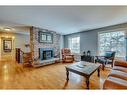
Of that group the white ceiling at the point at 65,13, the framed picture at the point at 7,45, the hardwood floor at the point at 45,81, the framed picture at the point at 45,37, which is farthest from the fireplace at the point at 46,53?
the framed picture at the point at 7,45

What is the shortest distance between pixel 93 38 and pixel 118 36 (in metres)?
1.48

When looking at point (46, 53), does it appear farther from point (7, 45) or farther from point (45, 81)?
A: point (7, 45)

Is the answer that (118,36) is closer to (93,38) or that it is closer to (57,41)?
(93,38)

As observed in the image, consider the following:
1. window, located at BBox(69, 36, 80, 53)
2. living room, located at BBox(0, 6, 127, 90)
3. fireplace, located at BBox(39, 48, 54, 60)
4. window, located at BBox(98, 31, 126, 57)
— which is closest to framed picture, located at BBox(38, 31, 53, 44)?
living room, located at BBox(0, 6, 127, 90)

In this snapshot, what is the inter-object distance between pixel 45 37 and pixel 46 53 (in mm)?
1028

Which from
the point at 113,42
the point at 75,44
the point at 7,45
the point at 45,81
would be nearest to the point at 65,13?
the point at 45,81

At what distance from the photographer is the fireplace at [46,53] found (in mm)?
5856

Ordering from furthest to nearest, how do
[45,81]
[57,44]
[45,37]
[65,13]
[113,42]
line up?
[57,44] < [45,37] < [113,42] < [65,13] < [45,81]

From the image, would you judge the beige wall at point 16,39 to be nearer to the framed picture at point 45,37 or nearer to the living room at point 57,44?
the living room at point 57,44

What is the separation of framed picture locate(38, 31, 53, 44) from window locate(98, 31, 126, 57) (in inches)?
123

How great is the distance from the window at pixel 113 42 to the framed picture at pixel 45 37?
312 cm

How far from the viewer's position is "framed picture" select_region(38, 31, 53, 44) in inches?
227

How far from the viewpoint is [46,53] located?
20.5ft

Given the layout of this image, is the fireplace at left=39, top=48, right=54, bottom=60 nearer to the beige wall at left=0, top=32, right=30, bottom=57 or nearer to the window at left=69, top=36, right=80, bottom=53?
the window at left=69, top=36, right=80, bottom=53
